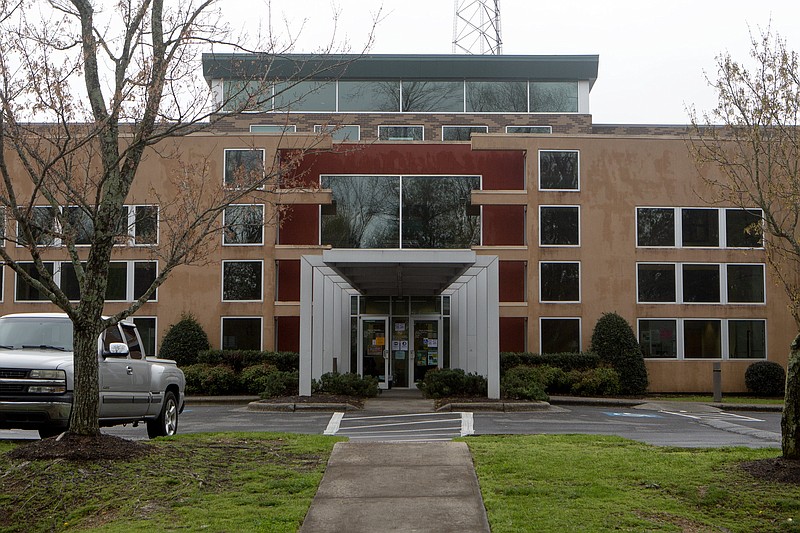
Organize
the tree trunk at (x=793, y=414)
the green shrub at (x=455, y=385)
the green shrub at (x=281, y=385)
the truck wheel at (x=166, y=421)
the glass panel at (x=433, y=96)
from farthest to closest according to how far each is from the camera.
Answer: the glass panel at (x=433, y=96)
the green shrub at (x=281, y=385)
the green shrub at (x=455, y=385)
the truck wheel at (x=166, y=421)
the tree trunk at (x=793, y=414)

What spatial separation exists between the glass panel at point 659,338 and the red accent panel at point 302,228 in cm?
1123

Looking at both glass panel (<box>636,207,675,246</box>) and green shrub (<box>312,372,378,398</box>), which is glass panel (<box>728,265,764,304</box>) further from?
green shrub (<box>312,372,378,398</box>)

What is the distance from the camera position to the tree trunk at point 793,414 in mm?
9273

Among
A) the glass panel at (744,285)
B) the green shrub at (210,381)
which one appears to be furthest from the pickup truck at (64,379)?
the glass panel at (744,285)

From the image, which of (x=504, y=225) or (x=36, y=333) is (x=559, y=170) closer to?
(x=504, y=225)

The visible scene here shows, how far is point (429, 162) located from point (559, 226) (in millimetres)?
4828

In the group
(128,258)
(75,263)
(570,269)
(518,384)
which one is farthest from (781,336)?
(75,263)

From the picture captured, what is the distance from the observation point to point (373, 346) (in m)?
28.5

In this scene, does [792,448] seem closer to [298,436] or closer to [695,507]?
[695,507]

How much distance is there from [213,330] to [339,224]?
536cm

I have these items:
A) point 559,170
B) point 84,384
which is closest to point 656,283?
point 559,170

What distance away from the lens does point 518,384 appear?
23.3 metres

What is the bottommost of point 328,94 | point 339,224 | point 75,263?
point 75,263

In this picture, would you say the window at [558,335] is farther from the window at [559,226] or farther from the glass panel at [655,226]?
the glass panel at [655,226]
